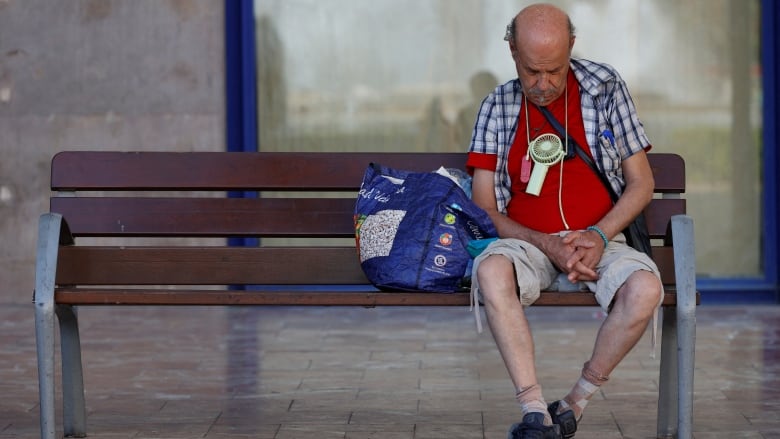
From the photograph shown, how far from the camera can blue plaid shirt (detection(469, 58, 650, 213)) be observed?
4.38 metres

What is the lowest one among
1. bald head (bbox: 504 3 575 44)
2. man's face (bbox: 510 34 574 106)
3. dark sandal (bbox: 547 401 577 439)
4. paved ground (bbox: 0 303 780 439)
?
paved ground (bbox: 0 303 780 439)

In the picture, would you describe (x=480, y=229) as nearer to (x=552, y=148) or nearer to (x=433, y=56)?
(x=552, y=148)

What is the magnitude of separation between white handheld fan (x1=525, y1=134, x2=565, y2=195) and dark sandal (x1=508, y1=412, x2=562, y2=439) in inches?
33.5

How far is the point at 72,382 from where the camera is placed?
175 inches

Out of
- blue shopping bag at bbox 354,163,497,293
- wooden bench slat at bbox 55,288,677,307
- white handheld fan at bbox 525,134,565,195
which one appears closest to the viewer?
wooden bench slat at bbox 55,288,677,307

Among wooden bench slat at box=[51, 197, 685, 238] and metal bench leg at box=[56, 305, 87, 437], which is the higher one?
wooden bench slat at box=[51, 197, 685, 238]

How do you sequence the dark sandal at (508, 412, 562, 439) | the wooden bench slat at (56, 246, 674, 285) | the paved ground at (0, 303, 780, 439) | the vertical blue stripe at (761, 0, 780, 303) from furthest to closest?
1. the vertical blue stripe at (761, 0, 780, 303)
2. the paved ground at (0, 303, 780, 439)
3. the wooden bench slat at (56, 246, 674, 285)
4. the dark sandal at (508, 412, 562, 439)

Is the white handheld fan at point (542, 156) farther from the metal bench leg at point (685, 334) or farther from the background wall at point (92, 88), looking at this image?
the background wall at point (92, 88)

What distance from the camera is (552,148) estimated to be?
14.4 feet

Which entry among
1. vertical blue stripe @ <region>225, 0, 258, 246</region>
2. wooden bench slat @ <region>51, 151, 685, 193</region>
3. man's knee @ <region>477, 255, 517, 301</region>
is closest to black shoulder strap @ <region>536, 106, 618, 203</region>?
wooden bench slat @ <region>51, 151, 685, 193</region>

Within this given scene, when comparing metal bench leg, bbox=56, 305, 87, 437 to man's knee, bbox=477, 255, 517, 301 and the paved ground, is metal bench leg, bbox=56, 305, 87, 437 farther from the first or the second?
man's knee, bbox=477, 255, 517, 301

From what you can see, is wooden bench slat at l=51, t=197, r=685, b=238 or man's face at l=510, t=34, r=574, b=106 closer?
man's face at l=510, t=34, r=574, b=106

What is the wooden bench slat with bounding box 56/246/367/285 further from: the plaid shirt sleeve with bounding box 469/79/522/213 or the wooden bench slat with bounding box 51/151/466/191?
the plaid shirt sleeve with bounding box 469/79/522/213

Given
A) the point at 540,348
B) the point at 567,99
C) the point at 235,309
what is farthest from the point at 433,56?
the point at 567,99
